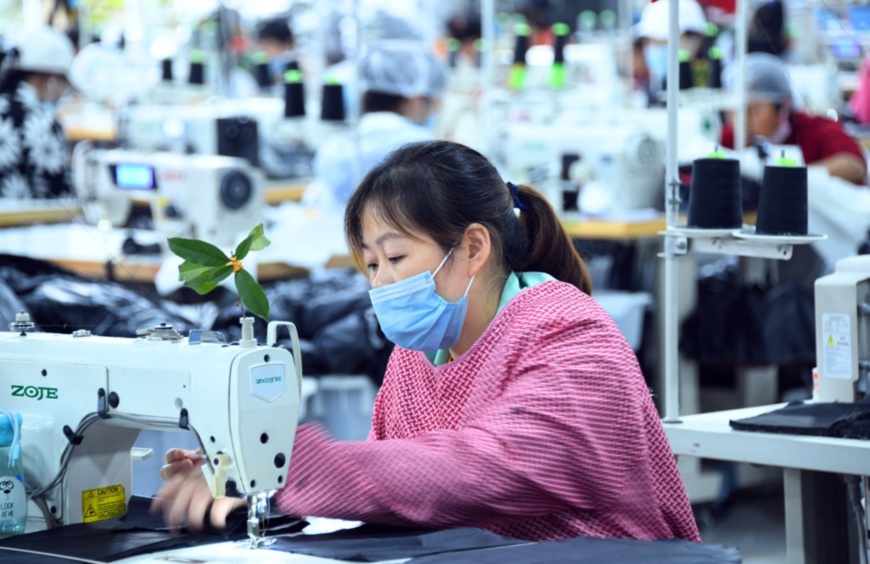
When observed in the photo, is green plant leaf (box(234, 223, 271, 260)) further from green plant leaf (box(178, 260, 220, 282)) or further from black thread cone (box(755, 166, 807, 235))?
black thread cone (box(755, 166, 807, 235))

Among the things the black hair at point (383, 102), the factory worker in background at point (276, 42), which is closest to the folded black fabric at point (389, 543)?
the black hair at point (383, 102)

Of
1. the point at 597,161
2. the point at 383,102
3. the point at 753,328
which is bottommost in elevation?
the point at 753,328

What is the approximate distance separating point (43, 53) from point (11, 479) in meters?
4.78

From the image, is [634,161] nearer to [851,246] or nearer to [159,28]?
[851,246]

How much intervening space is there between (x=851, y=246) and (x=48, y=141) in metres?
3.12

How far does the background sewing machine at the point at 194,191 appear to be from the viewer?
4.62 m

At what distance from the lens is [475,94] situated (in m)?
8.80

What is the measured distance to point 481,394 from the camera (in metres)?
1.96

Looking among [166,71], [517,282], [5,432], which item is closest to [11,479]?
[5,432]

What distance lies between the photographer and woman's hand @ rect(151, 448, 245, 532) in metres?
1.91

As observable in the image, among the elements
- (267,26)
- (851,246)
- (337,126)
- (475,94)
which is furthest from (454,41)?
(851,246)

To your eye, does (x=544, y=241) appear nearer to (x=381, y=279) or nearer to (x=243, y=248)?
(x=381, y=279)

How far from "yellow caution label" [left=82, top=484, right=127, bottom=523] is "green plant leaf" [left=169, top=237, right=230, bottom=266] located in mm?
408

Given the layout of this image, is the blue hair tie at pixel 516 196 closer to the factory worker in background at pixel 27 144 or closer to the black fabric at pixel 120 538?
the black fabric at pixel 120 538
